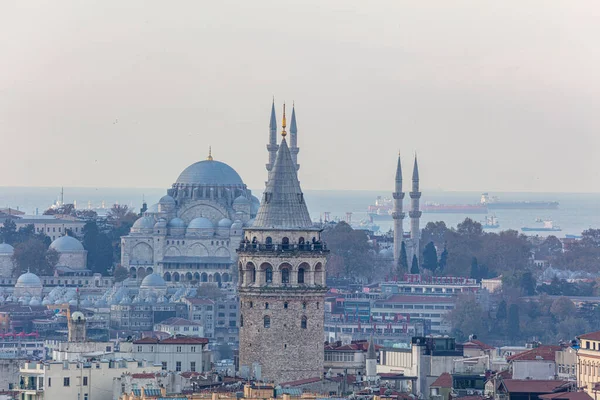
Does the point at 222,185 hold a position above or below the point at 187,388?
above

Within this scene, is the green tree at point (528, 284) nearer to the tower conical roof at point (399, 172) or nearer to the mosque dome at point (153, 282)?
the tower conical roof at point (399, 172)

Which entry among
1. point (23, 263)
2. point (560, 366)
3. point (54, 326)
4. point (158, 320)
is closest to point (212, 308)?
point (158, 320)

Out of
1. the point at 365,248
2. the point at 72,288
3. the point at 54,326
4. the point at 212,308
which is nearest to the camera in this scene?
the point at 54,326

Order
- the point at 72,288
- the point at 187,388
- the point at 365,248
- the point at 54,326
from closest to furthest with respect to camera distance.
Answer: the point at 187,388 < the point at 54,326 < the point at 72,288 < the point at 365,248

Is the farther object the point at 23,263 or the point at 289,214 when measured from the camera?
the point at 23,263

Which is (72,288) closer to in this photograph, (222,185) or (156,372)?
(222,185)
